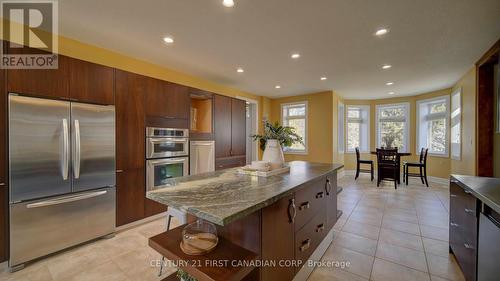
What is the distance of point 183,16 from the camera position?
7.31ft

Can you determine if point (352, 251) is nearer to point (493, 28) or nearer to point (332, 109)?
point (493, 28)

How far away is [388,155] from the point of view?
535cm

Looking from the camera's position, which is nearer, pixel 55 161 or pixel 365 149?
pixel 55 161

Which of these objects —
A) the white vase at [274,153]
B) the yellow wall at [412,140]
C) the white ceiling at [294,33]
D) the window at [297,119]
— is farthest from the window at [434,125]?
the white vase at [274,153]

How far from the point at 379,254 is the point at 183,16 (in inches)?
134

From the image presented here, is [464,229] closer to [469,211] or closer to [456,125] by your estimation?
[469,211]

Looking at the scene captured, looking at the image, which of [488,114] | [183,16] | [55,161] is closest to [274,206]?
[183,16]

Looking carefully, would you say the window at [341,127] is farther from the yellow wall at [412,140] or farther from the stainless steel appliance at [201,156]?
the stainless steel appliance at [201,156]

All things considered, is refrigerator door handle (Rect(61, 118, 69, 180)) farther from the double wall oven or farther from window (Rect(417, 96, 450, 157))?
window (Rect(417, 96, 450, 157))

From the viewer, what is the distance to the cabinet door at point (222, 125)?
4078mm

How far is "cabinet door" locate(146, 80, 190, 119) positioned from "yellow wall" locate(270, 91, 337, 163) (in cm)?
388

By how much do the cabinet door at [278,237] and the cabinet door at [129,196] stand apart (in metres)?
2.35

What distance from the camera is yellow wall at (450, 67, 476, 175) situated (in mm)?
3768

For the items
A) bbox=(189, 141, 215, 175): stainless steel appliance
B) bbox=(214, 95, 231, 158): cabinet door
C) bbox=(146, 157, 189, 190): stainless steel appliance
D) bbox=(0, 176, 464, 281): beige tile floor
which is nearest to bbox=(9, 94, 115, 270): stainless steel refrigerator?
bbox=(0, 176, 464, 281): beige tile floor
